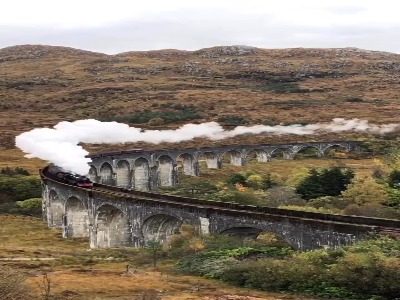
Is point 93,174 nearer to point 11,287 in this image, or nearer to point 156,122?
point 11,287

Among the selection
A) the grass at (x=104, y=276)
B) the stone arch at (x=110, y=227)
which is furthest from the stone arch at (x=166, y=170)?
the stone arch at (x=110, y=227)

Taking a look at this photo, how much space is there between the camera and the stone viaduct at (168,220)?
29288 millimetres

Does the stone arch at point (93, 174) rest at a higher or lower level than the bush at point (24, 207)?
higher

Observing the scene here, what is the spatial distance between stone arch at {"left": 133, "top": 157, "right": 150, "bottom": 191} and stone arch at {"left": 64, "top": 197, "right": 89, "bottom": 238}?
101 ft

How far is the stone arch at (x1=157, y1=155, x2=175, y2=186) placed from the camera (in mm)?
85938

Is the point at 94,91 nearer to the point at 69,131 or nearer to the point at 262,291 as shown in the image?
the point at 69,131

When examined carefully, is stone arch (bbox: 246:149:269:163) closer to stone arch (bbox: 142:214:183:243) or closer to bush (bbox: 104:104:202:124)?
bush (bbox: 104:104:202:124)

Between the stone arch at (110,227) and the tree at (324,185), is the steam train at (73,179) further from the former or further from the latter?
the tree at (324,185)

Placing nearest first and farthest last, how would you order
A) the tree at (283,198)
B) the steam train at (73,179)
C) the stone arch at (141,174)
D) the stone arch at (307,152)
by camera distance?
the steam train at (73,179), the tree at (283,198), the stone arch at (141,174), the stone arch at (307,152)

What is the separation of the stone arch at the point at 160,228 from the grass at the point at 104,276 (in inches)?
80.4

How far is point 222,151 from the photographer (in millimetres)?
99000

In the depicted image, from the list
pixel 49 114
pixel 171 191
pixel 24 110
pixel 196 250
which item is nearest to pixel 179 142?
pixel 171 191

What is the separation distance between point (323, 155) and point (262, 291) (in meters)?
87.4

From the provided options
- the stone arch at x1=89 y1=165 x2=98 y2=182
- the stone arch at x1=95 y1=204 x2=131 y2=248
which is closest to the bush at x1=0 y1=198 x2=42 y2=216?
the stone arch at x1=89 y1=165 x2=98 y2=182
